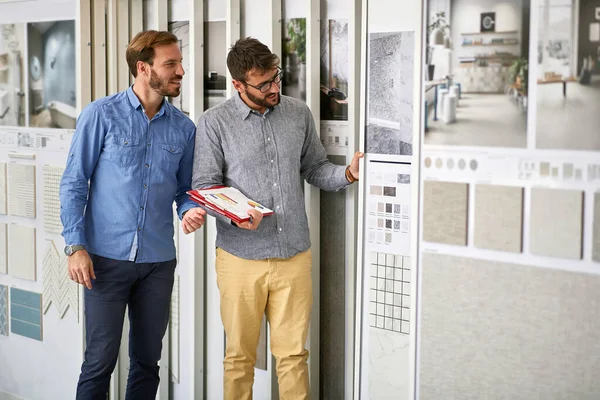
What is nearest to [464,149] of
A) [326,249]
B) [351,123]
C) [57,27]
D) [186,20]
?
[351,123]

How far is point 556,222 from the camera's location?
229 centimetres

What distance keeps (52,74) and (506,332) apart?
8.74 ft

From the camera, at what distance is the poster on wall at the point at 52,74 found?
3.82 m

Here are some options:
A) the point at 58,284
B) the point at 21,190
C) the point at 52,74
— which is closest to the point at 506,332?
the point at 58,284

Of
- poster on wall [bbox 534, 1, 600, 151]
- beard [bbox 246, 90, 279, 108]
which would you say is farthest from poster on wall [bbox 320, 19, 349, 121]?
poster on wall [bbox 534, 1, 600, 151]

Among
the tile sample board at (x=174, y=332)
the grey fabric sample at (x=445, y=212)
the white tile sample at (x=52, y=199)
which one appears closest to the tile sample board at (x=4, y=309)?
the white tile sample at (x=52, y=199)

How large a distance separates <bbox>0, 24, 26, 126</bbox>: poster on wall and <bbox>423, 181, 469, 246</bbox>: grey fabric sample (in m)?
2.47

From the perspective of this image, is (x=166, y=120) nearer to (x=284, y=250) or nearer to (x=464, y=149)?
(x=284, y=250)

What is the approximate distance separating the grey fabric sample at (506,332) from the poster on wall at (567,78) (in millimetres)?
412

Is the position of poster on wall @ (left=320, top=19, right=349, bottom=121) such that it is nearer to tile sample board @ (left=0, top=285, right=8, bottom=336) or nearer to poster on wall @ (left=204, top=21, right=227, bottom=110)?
poster on wall @ (left=204, top=21, right=227, bottom=110)

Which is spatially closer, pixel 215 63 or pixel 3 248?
pixel 215 63

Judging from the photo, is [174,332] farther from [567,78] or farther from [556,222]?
[567,78]

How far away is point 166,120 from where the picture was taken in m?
3.00

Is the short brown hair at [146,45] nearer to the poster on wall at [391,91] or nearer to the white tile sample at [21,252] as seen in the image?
the poster on wall at [391,91]
